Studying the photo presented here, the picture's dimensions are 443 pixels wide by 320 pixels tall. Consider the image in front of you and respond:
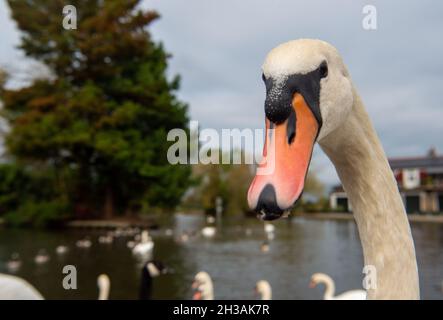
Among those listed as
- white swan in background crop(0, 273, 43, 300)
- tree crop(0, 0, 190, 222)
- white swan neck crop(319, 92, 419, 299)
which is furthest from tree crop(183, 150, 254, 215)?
white swan neck crop(319, 92, 419, 299)

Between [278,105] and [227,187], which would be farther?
[227,187]

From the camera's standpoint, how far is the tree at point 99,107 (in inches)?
835

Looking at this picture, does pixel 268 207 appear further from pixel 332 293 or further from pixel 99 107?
pixel 99 107

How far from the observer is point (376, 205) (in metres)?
1.68

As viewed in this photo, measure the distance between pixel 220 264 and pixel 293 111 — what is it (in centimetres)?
995

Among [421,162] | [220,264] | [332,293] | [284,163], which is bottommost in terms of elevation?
[220,264]

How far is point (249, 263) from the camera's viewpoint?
36.1 ft

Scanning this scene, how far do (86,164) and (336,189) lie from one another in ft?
92.4

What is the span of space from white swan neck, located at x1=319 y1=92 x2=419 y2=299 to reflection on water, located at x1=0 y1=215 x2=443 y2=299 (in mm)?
6093

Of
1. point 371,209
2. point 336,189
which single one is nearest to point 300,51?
point 371,209

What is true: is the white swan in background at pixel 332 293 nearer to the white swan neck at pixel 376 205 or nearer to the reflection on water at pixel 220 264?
the reflection on water at pixel 220 264

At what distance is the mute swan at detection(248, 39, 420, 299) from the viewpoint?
116 centimetres

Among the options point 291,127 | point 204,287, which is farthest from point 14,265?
point 291,127

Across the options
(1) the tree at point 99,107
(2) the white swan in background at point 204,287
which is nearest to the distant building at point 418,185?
(1) the tree at point 99,107
